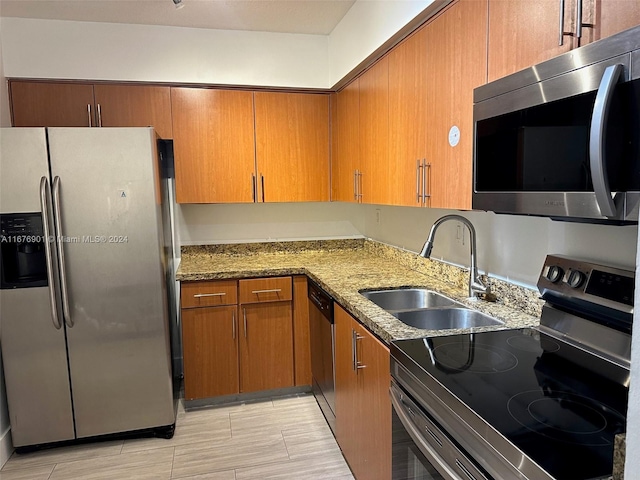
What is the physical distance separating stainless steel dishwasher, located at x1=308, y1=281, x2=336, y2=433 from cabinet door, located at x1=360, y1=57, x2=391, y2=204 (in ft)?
2.13

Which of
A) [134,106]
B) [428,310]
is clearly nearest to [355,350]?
[428,310]

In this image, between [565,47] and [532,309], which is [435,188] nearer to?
[532,309]

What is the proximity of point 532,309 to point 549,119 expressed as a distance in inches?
34.2

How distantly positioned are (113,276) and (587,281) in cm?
221

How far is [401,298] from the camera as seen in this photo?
230 centimetres

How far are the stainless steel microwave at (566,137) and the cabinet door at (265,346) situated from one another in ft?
5.76

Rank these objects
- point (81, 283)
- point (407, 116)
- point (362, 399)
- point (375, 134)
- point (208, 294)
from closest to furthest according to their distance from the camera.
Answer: point (362, 399) → point (407, 116) → point (81, 283) → point (375, 134) → point (208, 294)

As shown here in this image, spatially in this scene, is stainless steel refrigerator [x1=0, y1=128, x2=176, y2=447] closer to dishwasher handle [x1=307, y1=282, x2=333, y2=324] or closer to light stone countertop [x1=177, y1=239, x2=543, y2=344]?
light stone countertop [x1=177, y1=239, x2=543, y2=344]

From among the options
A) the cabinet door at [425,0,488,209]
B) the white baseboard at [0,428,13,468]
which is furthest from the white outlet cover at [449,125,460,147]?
the white baseboard at [0,428,13,468]

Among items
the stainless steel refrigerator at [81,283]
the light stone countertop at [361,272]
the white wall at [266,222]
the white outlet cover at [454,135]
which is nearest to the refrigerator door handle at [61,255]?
the stainless steel refrigerator at [81,283]

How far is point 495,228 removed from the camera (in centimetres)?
204

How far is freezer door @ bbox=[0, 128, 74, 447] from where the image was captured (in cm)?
228

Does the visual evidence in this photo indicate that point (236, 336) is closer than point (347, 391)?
No

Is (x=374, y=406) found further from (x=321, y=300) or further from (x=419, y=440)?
(x=321, y=300)
